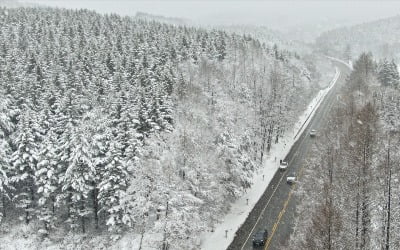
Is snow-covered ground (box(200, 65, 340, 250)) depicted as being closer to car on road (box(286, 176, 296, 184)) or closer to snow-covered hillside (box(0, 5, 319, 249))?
snow-covered hillside (box(0, 5, 319, 249))

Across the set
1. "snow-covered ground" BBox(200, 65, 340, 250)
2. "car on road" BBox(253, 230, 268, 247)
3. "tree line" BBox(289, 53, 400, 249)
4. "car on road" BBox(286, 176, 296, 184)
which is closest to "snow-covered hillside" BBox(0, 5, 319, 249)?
"snow-covered ground" BBox(200, 65, 340, 250)

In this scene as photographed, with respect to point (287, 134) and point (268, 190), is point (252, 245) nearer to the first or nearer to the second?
point (268, 190)

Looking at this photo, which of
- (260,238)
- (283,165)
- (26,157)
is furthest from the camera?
(283,165)

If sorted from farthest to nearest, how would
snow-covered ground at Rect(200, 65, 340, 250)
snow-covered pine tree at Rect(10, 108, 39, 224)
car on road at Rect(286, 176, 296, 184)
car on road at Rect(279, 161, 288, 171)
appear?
car on road at Rect(279, 161, 288, 171), car on road at Rect(286, 176, 296, 184), snow-covered pine tree at Rect(10, 108, 39, 224), snow-covered ground at Rect(200, 65, 340, 250)

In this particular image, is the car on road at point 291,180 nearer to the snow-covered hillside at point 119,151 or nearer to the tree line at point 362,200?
the snow-covered hillside at point 119,151

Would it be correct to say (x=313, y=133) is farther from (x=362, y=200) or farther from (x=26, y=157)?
(x=26, y=157)

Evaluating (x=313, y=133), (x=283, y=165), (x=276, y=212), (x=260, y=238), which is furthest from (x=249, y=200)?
(x=313, y=133)
